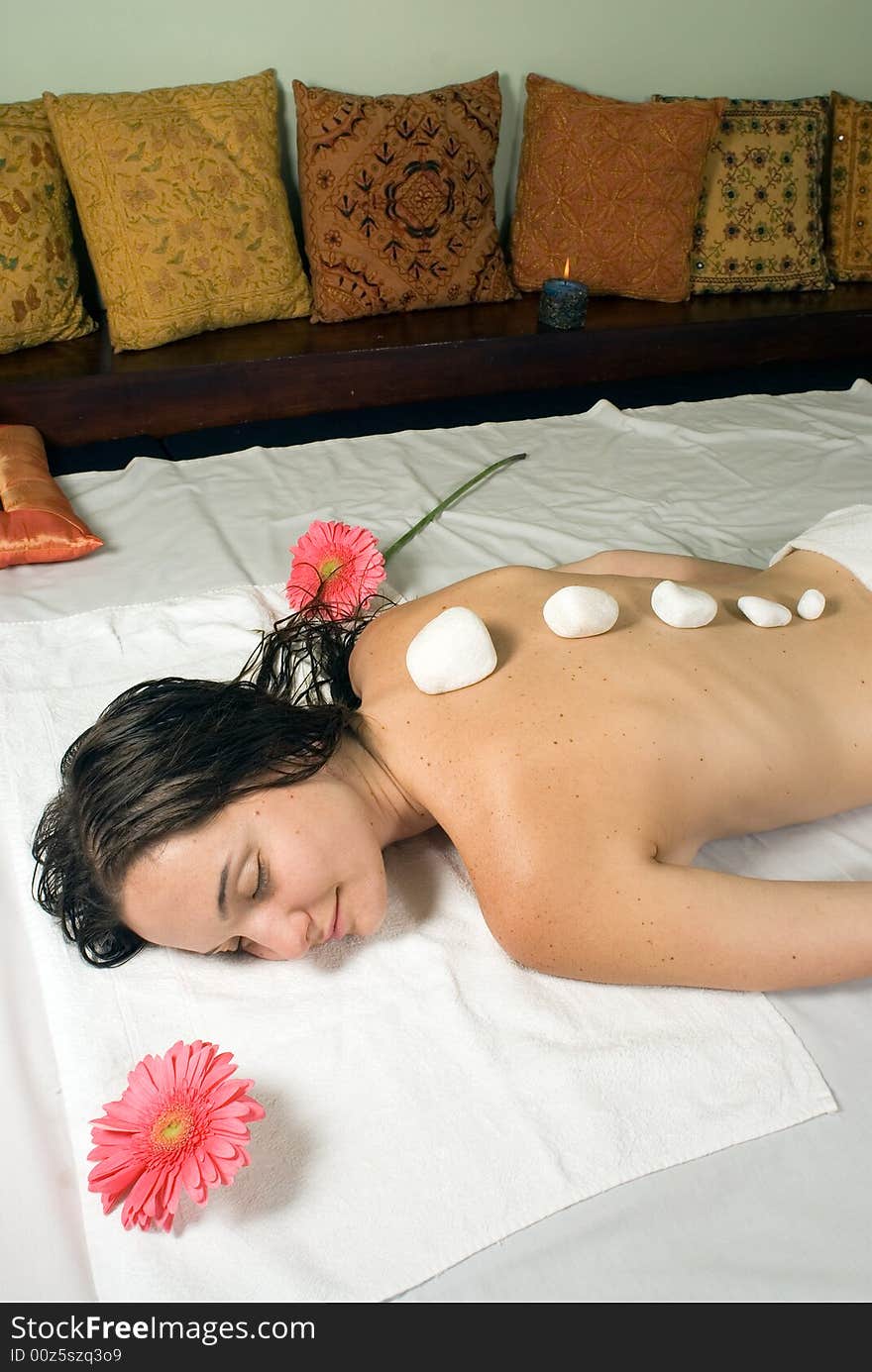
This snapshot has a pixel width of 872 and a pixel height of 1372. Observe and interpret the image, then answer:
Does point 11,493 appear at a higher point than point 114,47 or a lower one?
lower

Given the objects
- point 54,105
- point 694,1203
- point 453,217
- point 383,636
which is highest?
point 54,105

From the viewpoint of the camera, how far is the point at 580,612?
1395 mm

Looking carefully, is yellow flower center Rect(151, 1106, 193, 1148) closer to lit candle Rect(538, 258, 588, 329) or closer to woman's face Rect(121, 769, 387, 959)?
woman's face Rect(121, 769, 387, 959)

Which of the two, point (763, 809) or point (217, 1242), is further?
point (763, 809)

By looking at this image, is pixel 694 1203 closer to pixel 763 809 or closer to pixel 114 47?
pixel 763 809

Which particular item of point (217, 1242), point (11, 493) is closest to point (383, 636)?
point (217, 1242)

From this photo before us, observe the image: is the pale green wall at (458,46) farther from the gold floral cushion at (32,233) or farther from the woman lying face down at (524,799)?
the woman lying face down at (524,799)

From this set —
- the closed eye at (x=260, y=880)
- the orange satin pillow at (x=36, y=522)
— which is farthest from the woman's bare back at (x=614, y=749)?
the orange satin pillow at (x=36, y=522)

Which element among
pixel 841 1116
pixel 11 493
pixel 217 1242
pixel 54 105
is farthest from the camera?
pixel 54 105

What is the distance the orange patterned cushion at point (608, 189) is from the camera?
3.14 meters

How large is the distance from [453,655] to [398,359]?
176 centimetres

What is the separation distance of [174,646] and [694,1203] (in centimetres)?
117

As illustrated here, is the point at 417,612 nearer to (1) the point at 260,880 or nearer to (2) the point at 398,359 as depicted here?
(1) the point at 260,880

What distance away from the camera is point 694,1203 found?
110 centimetres
